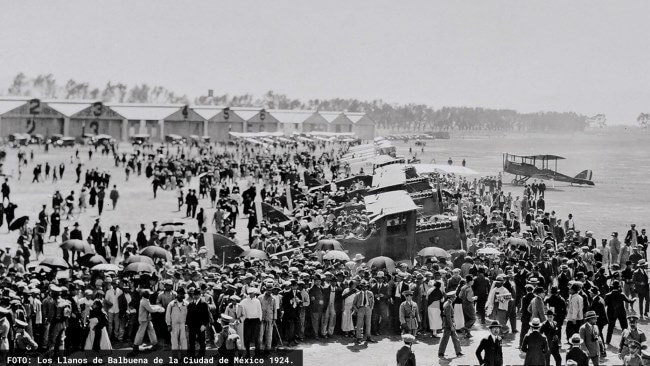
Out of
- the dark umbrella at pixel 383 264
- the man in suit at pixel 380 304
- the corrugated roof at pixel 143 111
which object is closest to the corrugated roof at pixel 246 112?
the corrugated roof at pixel 143 111

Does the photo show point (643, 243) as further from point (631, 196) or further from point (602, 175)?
point (602, 175)

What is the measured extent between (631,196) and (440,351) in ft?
119

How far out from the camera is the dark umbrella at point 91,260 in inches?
645

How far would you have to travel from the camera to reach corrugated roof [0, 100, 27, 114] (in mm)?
83938

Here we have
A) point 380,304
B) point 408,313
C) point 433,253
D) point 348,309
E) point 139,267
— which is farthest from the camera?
point 433,253

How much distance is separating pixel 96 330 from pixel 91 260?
504cm

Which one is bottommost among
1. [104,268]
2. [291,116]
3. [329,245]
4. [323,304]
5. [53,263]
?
[323,304]

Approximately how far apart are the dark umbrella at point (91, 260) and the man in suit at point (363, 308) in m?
6.56

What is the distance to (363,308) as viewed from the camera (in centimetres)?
1350

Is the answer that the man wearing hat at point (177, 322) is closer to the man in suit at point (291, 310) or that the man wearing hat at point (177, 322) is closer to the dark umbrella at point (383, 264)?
the man in suit at point (291, 310)

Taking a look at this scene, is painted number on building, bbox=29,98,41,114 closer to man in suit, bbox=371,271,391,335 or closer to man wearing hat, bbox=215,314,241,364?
man in suit, bbox=371,271,391,335

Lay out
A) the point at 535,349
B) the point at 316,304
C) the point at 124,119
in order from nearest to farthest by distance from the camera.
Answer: the point at 535,349
the point at 316,304
the point at 124,119

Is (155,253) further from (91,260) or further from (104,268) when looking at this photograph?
(104,268)

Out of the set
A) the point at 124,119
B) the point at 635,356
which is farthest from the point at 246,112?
the point at 635,356
